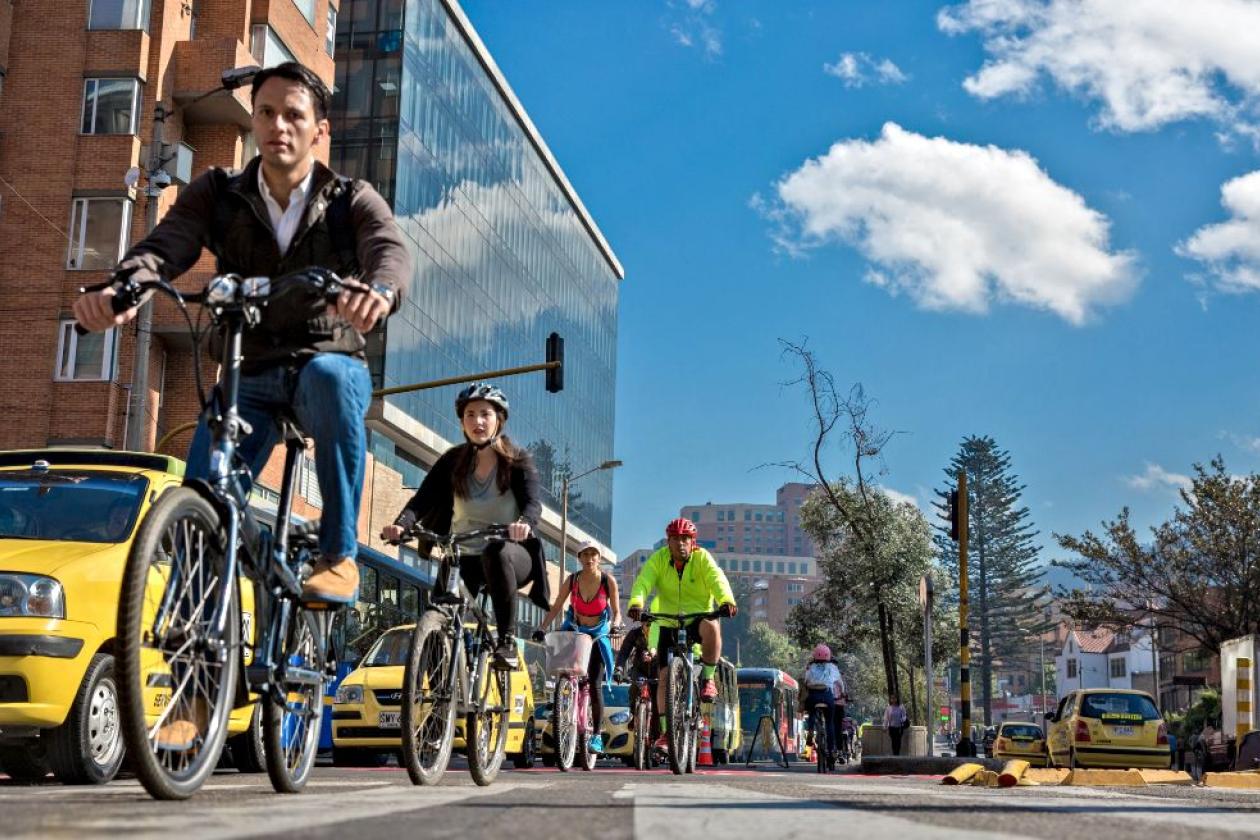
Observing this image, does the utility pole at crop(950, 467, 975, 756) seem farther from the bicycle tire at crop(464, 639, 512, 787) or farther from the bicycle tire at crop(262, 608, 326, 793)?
the bicycle tire at crop(262, 608, 326, 793)

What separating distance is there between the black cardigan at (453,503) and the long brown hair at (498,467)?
21 millimetres

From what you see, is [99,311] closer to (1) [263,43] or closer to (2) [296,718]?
(2) [296,718]

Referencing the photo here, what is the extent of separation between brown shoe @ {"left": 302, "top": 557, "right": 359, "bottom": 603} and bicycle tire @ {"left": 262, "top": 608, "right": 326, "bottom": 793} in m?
0.11

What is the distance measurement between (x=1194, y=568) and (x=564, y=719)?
32.9 meters

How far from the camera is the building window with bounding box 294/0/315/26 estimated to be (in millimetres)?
39406

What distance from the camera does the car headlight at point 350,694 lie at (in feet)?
54.0

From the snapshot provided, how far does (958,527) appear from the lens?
25.8m

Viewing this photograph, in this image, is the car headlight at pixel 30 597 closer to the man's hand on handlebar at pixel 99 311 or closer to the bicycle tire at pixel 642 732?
the man's hand on handlebar at pixel 99 311

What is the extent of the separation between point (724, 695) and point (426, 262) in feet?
90.0

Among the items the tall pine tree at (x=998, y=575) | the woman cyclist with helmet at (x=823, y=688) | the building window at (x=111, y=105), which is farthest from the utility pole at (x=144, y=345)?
the tall pine tree at (x=998, y=575)

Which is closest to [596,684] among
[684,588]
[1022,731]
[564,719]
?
[564,719]

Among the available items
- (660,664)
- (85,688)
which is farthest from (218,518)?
(660,664)

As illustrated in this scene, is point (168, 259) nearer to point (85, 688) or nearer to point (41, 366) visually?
point (85, 688)

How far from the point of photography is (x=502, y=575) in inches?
291
